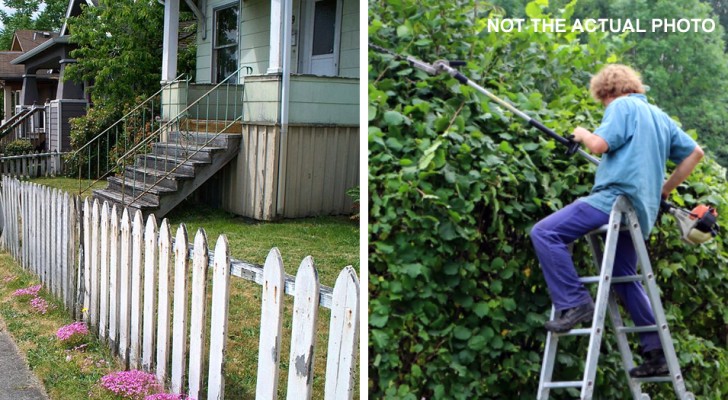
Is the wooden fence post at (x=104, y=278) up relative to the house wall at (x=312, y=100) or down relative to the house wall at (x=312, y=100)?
down

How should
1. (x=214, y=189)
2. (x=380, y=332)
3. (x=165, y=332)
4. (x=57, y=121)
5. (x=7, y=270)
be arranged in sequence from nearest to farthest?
(x=380, y=332) → (x=165, y=332) → (x=7, y=270) → (x=214, y=189) → (x=57, y=121)

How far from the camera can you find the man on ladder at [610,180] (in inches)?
86.4

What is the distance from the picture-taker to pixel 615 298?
7.80ft

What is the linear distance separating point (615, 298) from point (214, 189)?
29.3 feet

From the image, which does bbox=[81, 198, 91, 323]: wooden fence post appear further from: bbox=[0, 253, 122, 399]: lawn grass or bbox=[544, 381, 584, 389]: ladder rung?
bbox=[544, 381, 584, 389]: ladder rung

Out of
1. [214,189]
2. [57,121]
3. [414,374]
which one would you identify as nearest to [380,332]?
[414,374]

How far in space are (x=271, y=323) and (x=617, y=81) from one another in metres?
1.56

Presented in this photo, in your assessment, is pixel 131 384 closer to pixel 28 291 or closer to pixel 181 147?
pixel 28 291

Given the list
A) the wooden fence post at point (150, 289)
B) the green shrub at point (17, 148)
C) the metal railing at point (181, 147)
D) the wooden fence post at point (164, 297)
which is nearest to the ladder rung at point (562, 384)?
the wooden fence post at point (164, 297)

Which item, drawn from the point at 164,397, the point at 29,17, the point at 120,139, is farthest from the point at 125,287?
the point at 29,17

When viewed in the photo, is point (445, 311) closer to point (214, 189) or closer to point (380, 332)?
point (380, 332)

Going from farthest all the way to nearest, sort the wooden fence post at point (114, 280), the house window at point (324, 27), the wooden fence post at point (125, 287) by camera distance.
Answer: the house window at point (324, 27) → the wooden fence post at point (114, 280) → the wooden fence post at point (125, 287)

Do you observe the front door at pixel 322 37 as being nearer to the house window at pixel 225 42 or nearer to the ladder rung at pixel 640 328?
the house window at pixel 225 42

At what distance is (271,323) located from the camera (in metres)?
3.11
